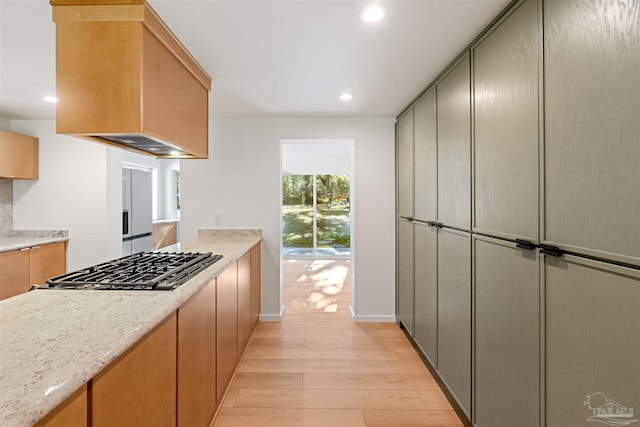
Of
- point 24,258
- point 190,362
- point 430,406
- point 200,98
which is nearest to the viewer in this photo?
point 190,362

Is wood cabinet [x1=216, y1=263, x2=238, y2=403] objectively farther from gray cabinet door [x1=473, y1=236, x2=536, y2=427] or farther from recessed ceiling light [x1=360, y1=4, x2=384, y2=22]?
recessed ceiling light [x1=360, y1=4, x2=384, y2=22]

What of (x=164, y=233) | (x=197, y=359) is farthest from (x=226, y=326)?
(x=164, y=233)

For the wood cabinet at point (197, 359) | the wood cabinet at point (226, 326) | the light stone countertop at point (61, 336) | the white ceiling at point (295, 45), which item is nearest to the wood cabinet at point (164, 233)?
the white ceiling at point (295, 45)

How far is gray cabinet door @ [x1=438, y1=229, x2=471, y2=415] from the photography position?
1.80 meters

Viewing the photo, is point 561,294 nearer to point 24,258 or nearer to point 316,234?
point 24,258

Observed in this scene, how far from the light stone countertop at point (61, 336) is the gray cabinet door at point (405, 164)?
2136 mm

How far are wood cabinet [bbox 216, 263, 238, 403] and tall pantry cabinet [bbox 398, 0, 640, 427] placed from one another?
153 centimetres

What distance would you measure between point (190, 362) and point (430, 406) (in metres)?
1.62

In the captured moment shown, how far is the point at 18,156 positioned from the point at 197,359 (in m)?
3.53

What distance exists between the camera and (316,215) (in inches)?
276

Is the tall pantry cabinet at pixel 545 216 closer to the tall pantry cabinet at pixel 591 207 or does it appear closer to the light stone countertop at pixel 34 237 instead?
the tall pantry cabinet at pixel 591 207

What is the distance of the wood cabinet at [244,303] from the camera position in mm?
2463

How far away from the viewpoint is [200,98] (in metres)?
2.26

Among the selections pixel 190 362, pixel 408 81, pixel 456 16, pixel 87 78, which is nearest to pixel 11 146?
pixel 87 78
